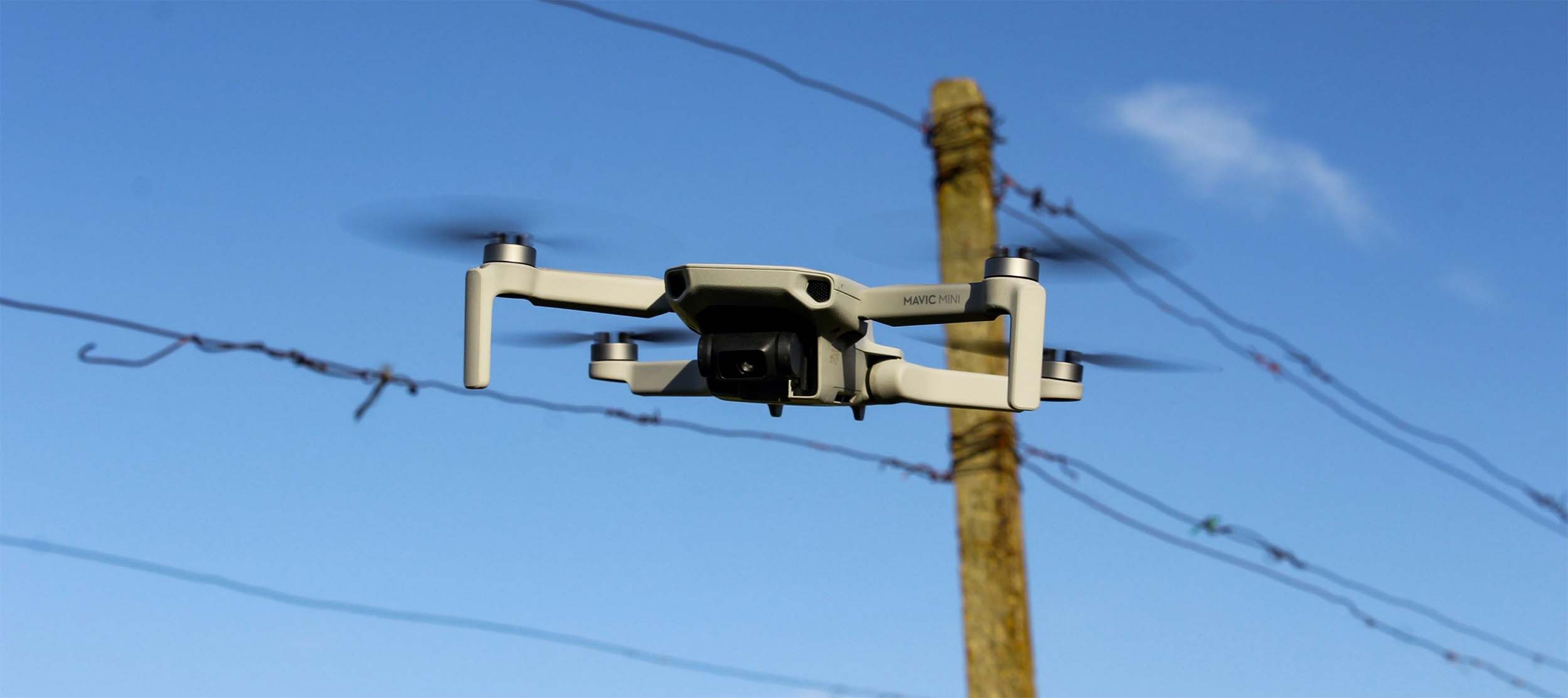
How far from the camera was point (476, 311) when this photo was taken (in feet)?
12.8

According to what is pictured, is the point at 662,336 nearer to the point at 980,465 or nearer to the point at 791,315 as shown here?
the point at 791,315

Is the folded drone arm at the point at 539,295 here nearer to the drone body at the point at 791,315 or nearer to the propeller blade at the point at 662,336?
the drone body at the point at 791,315

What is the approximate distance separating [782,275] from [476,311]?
2.62ft

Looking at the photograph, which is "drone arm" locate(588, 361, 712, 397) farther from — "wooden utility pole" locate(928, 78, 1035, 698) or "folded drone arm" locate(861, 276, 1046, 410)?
"wooden utility pole" locate(928, 78, 1035, 698)

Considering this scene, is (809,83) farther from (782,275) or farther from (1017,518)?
(782,275)

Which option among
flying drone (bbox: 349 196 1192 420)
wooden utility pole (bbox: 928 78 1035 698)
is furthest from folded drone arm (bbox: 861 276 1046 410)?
wooden utility pole (bbox: 928 78 1035 698)

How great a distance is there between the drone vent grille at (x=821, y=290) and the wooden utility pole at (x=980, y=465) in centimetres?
331

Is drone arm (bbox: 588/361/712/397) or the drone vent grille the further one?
drone arm (bbox: 588/361/712/397)

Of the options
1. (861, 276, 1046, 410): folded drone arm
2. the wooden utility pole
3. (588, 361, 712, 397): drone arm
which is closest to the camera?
(861, 276, 1046, 410): folded drone arm

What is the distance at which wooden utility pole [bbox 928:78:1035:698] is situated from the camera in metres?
7.03

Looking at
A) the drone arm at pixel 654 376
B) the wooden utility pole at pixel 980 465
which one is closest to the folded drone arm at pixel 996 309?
the drone arm at pixel 654 376

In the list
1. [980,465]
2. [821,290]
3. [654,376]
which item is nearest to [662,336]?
[654,376]

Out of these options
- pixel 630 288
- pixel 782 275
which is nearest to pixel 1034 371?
pixel 782 275

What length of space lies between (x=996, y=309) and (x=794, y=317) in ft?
1.55
